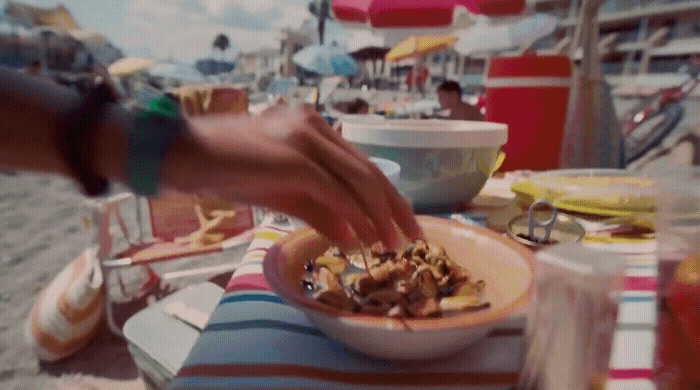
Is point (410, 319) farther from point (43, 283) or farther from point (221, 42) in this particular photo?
point (221, 42)

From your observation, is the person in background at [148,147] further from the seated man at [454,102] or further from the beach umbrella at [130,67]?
the beach umbrella at [130,67]

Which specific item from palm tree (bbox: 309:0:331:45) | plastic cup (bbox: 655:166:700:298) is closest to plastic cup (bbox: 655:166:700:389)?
plastic cup (bbox: 655:166:700:298)

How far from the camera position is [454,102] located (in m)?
4.18

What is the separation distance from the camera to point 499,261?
50 centimetres

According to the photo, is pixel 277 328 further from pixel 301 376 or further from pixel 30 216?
pixel 30 216

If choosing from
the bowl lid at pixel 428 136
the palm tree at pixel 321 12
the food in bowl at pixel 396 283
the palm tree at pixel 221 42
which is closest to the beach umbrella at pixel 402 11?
the bowl lid at pixel 428 136

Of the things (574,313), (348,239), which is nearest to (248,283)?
(348,239)

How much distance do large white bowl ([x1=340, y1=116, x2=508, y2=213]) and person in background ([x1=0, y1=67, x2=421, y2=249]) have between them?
450 mm

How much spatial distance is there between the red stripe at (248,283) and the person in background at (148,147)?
18 cm

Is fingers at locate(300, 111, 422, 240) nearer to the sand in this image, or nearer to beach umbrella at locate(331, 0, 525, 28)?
the sand

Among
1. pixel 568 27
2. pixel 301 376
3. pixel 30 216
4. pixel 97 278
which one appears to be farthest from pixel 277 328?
pixel 568 27

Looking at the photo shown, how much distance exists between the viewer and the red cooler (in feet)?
4.04

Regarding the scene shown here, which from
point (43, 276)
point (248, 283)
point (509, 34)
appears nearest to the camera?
point (248, 283)

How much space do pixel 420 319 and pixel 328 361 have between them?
0.33ft
